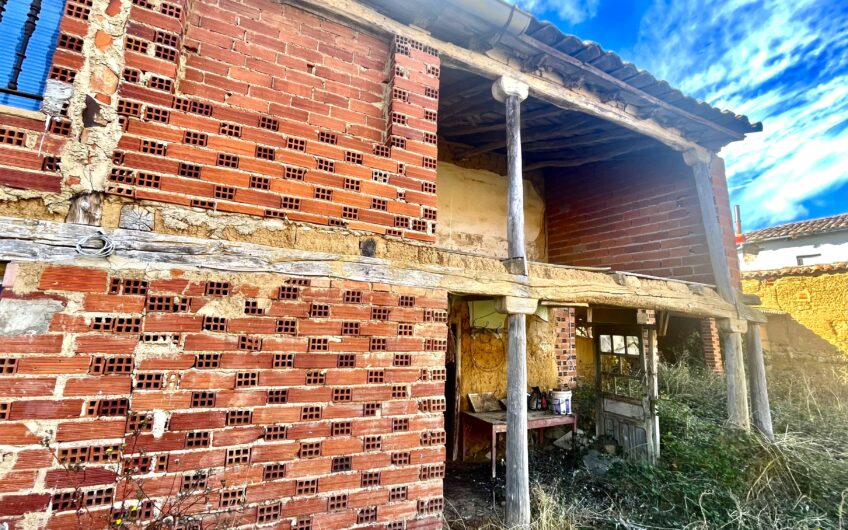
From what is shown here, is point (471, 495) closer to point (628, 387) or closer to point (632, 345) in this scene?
point (628, 387)

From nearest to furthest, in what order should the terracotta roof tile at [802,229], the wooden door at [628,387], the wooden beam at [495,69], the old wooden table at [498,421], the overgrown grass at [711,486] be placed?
the wooden beam at [495,69] → the overgrown grass at [711,486] → the wooden door at [628,387] → the old wooden table at [498,421] → the terracotta roof tile at [802,229]

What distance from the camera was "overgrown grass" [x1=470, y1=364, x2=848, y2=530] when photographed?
12.1 feet

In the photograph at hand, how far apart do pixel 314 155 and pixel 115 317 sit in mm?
1662

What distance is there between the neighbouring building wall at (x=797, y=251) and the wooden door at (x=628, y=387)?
1468 cm

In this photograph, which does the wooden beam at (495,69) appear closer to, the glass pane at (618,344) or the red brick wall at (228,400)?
the red brick wall at (228,400)

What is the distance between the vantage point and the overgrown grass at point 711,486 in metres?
3.70

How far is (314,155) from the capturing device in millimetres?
2930

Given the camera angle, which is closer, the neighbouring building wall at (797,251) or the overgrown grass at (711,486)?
the overgrown grass at (711,486)

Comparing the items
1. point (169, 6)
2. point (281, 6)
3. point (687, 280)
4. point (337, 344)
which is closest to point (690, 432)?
point (687, 280)

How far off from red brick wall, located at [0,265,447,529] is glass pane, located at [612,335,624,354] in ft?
14.1

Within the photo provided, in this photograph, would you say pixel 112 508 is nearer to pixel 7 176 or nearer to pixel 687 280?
pixel 7 176

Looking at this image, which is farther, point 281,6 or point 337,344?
point 281,6

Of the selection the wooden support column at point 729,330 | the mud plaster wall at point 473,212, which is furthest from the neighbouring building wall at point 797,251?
the mud plaster wall at point 473,212

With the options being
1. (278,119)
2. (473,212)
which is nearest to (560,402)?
(473,212)
